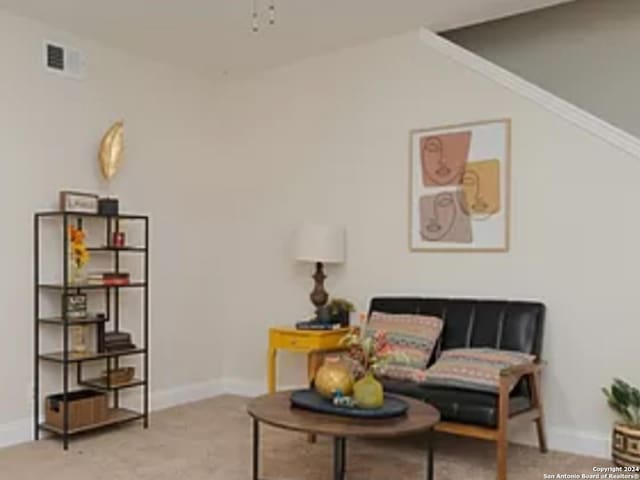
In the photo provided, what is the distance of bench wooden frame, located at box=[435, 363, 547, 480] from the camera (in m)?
3.47

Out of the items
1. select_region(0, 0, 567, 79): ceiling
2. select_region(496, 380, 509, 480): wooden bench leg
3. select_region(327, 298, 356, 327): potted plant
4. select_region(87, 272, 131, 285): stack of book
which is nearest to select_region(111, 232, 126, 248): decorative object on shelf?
select_region(87, 272, 131, 285): stack of book

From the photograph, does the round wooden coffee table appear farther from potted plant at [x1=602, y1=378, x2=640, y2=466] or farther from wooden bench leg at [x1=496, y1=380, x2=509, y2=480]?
potted plant at [x1=602, y1=378, x2=640, y2=466]

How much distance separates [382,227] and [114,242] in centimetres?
187

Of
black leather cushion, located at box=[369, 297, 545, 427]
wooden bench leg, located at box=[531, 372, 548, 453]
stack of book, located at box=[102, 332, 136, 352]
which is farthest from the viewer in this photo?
stack of book, located at box=[102, 332, 136, 352]

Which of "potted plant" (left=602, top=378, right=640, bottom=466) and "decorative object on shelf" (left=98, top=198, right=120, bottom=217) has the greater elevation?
"decorative object on shelf" (left=98, top=198, right=120, bottom=217)

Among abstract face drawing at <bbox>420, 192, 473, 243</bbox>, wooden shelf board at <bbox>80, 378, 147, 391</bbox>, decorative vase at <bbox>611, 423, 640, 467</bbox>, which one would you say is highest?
abstract face drawing at <bbox>420, 192, 473, 243</bbox>

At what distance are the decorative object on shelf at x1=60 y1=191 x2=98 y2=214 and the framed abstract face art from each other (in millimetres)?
2154

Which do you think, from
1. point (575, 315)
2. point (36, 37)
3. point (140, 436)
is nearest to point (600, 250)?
point (575, 315)

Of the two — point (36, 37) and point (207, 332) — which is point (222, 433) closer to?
point (207, 332)

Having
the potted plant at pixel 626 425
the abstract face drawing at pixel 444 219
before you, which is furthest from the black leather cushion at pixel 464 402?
the abstract face drawing at pixel 444 219

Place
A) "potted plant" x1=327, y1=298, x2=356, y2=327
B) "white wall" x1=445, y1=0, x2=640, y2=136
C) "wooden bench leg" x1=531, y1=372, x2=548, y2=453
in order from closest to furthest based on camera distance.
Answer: "wooden bench leg" x1=531, y1=372, x2=548, y2=453 → "white wall" x1=445, y1=0, x2=640, y2=136 → "potted plant" x1=327, y1=298, x2=356, y2=327

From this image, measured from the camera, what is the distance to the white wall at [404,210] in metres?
4.01

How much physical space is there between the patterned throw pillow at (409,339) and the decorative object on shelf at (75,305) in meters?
1.83

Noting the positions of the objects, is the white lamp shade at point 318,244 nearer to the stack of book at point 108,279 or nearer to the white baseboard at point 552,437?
the stack of book at point 108,279
